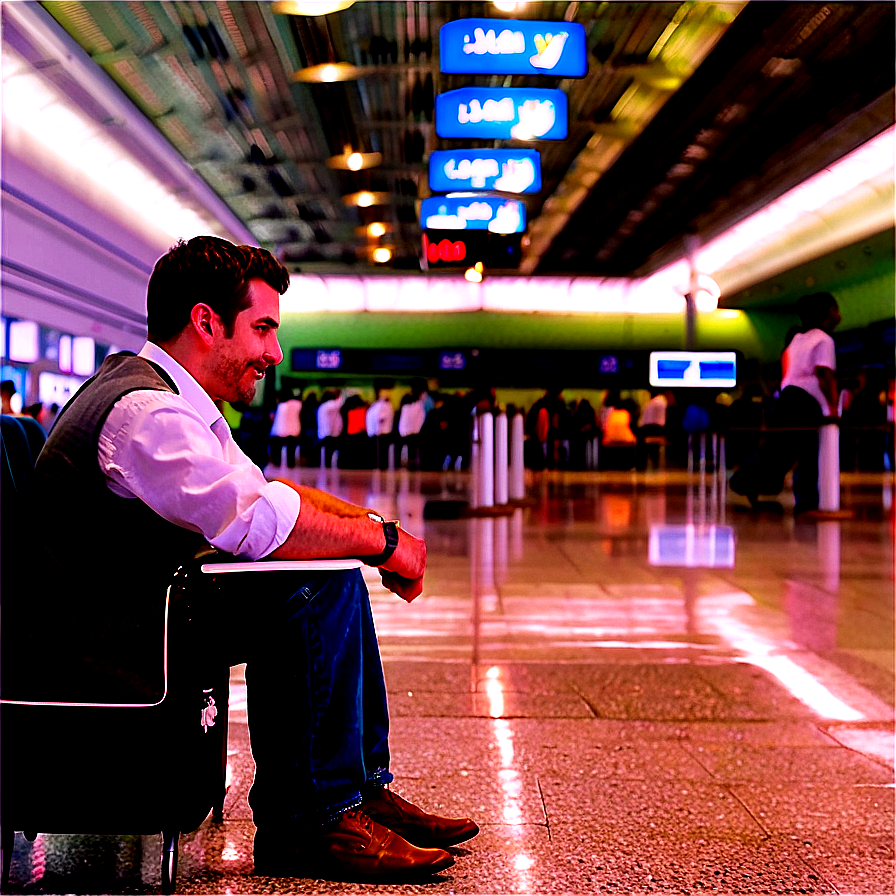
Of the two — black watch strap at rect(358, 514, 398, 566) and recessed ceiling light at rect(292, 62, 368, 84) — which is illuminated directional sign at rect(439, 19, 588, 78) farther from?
black watch strap at rect(358, 514, 398, 566)

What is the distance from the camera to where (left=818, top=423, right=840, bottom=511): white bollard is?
9.74 m

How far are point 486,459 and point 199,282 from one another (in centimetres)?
807

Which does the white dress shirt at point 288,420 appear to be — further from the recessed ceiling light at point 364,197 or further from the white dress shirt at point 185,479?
the white dress shirt at point 185,479

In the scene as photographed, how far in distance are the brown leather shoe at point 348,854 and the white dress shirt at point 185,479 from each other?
1.70ft

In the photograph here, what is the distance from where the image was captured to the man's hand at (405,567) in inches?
80.8

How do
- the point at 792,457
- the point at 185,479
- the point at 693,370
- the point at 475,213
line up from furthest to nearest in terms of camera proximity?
the point at 693,370
the point at 475,213
the point at 792,457
the point at 185,479

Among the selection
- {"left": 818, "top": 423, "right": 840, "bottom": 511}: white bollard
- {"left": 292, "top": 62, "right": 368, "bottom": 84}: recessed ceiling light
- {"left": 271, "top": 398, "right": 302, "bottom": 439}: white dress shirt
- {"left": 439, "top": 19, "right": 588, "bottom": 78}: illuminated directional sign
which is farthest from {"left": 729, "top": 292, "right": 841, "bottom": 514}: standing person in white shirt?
{"left": 271, "top": 398, "right": 302, "bottom": 439}: white dress shirt

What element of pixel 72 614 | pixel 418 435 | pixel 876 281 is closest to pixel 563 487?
pixel 418 435

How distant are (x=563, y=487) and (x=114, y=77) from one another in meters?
7.84

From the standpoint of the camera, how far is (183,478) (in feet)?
6.02

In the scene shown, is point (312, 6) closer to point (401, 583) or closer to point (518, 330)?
point (401, 583)

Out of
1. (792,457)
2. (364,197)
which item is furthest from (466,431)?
(792,457)

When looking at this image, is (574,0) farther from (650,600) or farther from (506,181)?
(650,600)

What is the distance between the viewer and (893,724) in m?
3.22
